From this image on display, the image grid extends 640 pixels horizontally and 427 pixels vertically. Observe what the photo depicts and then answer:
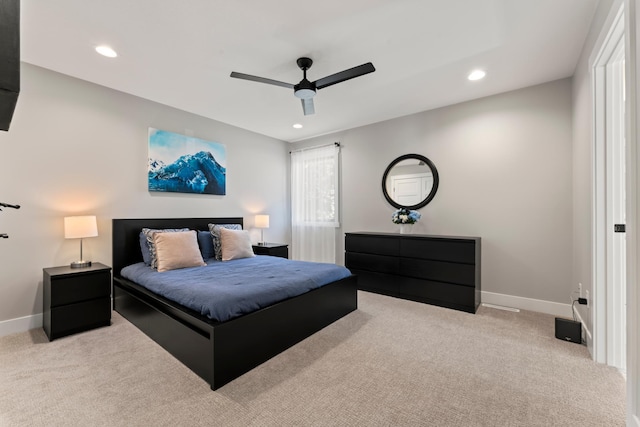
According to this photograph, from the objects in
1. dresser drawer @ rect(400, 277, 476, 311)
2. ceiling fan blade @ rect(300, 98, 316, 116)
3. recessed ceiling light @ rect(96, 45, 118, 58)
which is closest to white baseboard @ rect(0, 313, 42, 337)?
recessed ceiling light @ rect(96, 45, 118, 58)

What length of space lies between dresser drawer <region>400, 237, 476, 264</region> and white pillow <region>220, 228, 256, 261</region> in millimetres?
2104

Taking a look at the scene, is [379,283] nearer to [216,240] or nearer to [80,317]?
[216,240]

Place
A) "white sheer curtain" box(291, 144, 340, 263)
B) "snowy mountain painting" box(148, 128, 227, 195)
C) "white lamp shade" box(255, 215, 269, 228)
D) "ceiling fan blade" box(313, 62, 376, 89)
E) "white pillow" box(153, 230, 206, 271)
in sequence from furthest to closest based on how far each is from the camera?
"white sheer curtain" box(291, 144, 340, 263), "white lamp shade" box(255, 215, 269, 228), "snowy mountain painting" box(148, 128, 227, 195), "white pillow" box(153, 230, 206, 271), "ceiling fan blade" box(313, 62, 376, 89)

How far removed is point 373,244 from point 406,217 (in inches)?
23.3

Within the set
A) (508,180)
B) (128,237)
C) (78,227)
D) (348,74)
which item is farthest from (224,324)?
(508,180)

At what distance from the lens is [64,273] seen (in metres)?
2.67

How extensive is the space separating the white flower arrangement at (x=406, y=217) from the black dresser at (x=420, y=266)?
26 cm

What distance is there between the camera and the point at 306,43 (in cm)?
249

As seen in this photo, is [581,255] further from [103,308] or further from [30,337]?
[30,337]

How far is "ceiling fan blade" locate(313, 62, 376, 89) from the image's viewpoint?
7.53 feet

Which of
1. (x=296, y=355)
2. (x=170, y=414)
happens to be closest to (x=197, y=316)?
(x=170, y=414)

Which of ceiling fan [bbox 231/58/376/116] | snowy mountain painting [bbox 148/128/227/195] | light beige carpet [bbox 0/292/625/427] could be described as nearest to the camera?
light beige carpet [bbox 0/292/625/427]

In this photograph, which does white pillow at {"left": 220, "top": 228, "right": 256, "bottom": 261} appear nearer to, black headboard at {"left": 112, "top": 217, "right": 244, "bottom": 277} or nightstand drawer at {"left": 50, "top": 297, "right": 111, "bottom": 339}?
black headboard at {"left": 112, "top": 217, "right": 244, "bottom": 277}

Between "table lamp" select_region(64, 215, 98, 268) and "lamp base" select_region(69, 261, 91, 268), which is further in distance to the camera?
"lamp base" select_region(69, 261, 91, 268)
